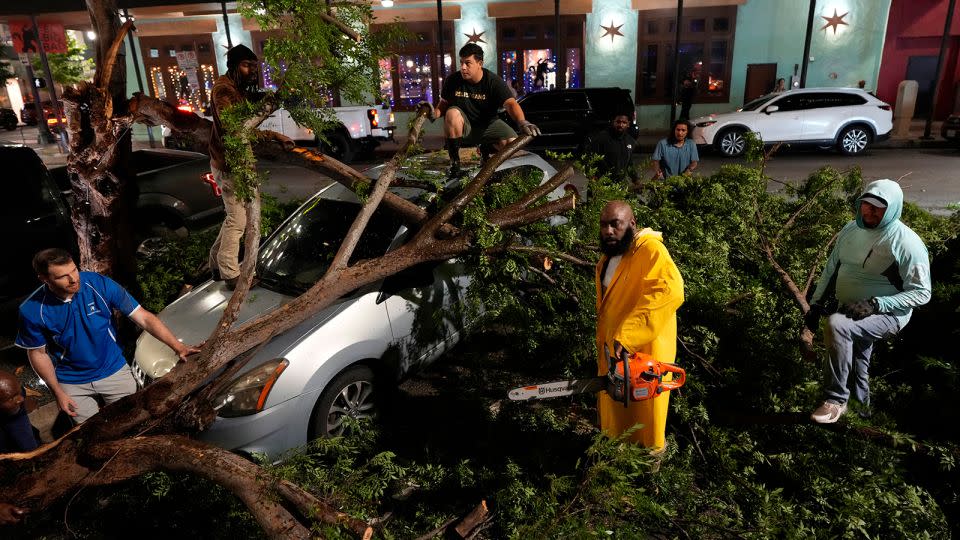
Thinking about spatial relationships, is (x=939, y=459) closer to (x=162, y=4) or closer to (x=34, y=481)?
(x=34, y=481)

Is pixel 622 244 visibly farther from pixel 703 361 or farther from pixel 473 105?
pixel 473 105

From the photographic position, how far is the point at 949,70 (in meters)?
17.7

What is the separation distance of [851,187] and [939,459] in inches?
132

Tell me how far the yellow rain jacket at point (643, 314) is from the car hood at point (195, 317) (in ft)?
6.09

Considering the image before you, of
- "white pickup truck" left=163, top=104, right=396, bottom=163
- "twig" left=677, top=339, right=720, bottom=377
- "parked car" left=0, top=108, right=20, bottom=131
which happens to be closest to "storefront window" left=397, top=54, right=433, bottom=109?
"white pickup truck" left=163, top=104, right=396, bottom=163

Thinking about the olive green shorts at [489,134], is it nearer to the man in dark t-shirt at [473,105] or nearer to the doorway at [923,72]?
the man in dark t-shirt at [473,105]

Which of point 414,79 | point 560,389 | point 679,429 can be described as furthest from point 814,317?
point 414,79

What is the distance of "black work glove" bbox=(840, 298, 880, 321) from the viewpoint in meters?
3.41

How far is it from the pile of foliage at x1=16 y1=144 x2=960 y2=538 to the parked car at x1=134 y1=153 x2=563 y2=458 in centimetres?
29

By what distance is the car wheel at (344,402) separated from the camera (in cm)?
375

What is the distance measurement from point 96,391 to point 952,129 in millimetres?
18318

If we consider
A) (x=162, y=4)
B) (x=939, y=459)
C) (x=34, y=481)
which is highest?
(x=162, y=4)

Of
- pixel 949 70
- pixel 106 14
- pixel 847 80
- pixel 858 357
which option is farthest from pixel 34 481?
pixel 949 70

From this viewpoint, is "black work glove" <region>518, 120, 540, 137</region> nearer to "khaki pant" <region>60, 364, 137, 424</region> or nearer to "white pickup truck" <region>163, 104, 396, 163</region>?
"khaki pant" <region>60, 364, 137, 424</region>
